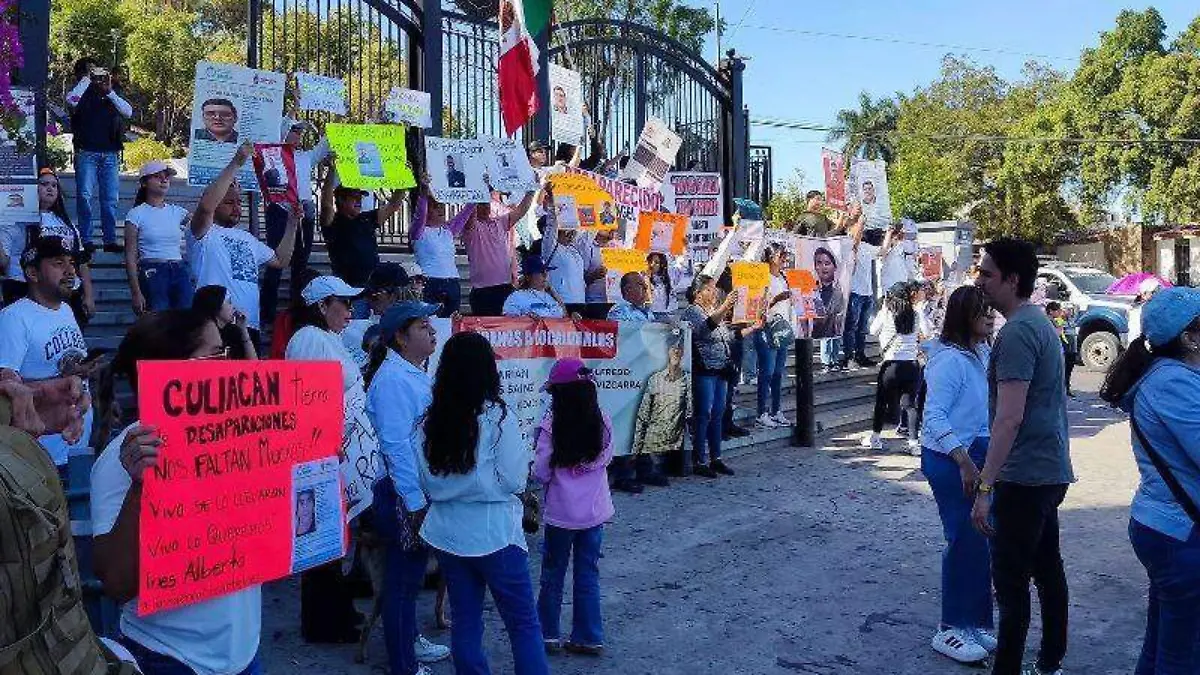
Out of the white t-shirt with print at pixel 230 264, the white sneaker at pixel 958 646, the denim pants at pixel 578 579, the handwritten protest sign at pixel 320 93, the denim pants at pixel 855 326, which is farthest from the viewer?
the denim pants at pixel 855 326

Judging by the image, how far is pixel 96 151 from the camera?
9758 mm

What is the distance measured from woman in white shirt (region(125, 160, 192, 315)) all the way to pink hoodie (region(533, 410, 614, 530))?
365 centimetres

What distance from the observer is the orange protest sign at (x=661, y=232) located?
11.0 metres

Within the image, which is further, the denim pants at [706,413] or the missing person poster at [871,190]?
the missing person poster at [871,190]

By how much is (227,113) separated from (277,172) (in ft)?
2.21

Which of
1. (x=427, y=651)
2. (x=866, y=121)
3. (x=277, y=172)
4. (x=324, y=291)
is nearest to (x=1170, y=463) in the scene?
(x=427, y=651)

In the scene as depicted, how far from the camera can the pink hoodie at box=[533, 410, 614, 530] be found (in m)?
5.03

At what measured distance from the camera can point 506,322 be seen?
7.69 meters

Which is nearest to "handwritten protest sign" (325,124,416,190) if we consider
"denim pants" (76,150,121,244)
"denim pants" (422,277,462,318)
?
"denim pants" (422,277,462,318)

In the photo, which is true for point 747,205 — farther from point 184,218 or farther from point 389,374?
point 389,374

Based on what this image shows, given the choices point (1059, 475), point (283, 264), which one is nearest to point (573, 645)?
point (1059, 475)

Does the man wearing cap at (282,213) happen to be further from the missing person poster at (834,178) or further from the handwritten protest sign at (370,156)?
the missing person poster at (834,178)

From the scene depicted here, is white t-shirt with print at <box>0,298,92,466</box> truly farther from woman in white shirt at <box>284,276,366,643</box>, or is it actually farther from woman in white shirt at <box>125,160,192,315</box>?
woman in white shirt at <box>125,160,192,315</box>

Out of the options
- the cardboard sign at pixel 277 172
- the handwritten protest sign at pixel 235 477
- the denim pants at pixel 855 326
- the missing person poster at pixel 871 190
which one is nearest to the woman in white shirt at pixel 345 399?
the handwritten protest sign at pixel 235 477
